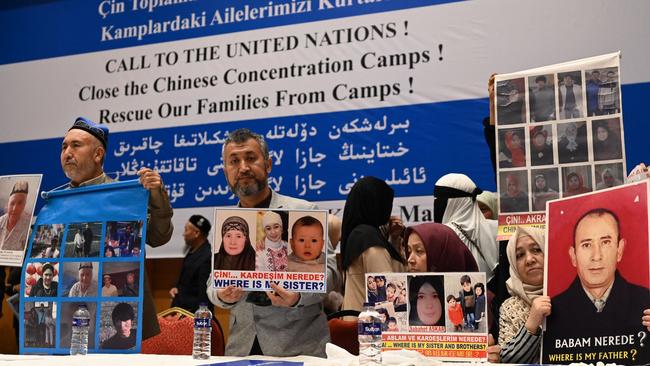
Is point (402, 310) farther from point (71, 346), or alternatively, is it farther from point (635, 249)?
point (71, 346)

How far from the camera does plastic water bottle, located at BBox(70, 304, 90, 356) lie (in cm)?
209

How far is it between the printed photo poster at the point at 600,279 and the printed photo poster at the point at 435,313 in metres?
0.18

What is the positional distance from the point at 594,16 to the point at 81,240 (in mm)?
2932

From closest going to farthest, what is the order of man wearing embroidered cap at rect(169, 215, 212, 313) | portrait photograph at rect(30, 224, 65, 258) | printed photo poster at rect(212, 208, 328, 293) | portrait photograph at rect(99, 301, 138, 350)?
printed photo poster at rect(212, 208, 328, 293)
portrait photograph at rect(99, 301, 138, 350)
portrait photograph at rect(30, 224, 65, 258)
man wearing embroidered cap at rect(169, 215, 212, 313)

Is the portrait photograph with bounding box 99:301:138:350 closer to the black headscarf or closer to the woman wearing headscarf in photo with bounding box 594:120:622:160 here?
the black headscarf

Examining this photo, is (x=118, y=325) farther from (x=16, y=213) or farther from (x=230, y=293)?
(x=16, y=213)

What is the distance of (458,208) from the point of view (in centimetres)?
318

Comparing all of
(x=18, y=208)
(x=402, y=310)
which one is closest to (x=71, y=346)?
(x=18, y=208)

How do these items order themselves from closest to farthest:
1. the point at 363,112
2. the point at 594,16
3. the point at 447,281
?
the point at 447,281
the point at 594,16
the point at 363,112

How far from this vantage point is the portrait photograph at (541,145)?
208 cm

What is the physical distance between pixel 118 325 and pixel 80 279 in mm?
227

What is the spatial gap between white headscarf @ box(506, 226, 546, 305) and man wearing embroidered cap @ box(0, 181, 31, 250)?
1.64 metres

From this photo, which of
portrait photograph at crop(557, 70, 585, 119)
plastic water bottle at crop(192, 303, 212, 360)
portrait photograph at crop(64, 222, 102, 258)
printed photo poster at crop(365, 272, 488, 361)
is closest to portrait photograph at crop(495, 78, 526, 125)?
portrait photograph at crop(557, 70, 585, 119)

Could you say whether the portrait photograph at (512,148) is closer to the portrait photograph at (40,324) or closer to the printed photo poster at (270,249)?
the printed photo poster at (270,249)
